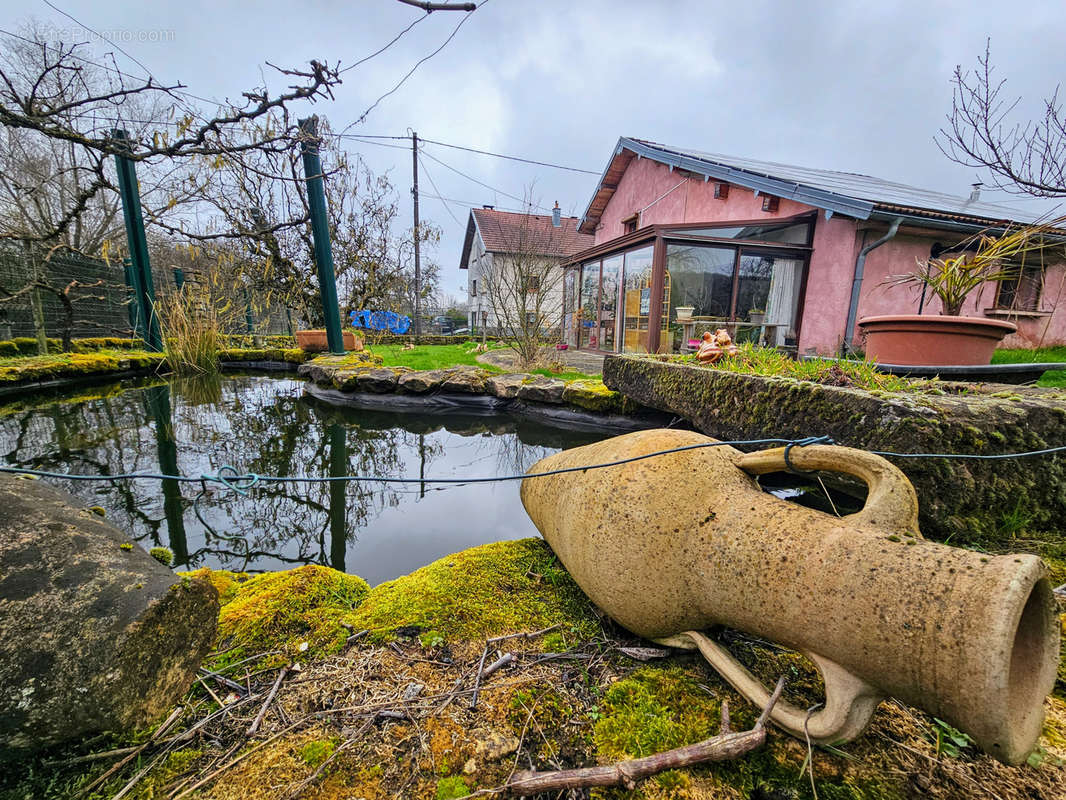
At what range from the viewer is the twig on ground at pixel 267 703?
957 mm

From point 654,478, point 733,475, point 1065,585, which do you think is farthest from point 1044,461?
point 654,478

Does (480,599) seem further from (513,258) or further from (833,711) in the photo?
(513,258)

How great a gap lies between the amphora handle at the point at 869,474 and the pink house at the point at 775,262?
7.33 meters

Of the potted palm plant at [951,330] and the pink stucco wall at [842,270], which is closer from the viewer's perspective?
the potted palm plant at [951,330]

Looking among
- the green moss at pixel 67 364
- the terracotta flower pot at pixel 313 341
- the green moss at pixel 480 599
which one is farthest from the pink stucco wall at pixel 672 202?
the green moss at pixel 67 364

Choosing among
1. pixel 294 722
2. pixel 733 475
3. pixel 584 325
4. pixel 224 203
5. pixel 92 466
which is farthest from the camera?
pixel 584 325

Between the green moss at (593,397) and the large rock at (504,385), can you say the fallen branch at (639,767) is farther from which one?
the large rock at (504,385)

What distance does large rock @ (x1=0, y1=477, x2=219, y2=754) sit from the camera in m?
0.77

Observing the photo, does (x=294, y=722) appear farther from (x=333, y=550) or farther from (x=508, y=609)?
(x=333, y=550)

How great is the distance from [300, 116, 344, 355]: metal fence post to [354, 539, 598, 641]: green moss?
22.4ft

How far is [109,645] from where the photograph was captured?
0.82m

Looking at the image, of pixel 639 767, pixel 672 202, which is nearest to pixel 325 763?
pixel 639 767

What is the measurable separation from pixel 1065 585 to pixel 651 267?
8.35 m

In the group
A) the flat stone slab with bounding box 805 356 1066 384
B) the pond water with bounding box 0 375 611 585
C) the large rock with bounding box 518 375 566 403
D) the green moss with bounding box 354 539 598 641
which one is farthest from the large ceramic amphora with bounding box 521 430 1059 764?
the large rock with bounding box 518 375 566 403
